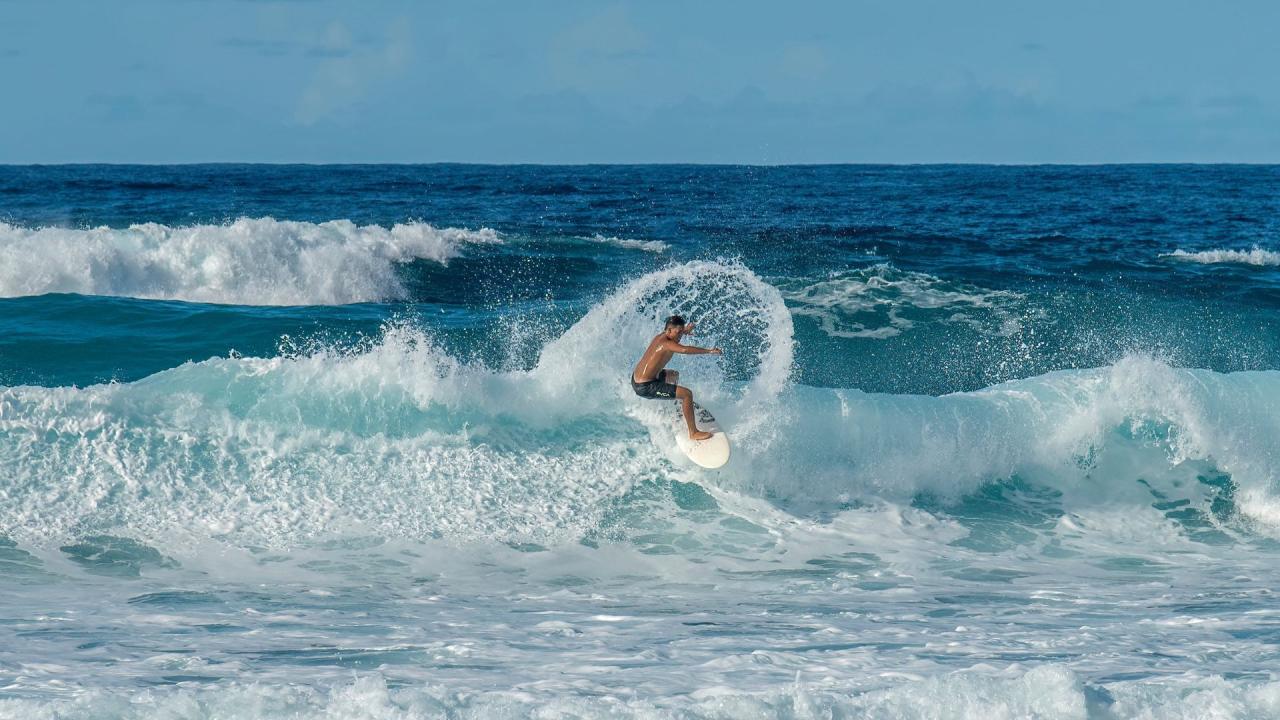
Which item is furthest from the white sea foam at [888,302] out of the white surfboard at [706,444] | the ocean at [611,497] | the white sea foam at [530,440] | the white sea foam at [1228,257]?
the white sea foam at [1228,257]

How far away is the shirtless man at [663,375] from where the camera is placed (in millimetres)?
10984

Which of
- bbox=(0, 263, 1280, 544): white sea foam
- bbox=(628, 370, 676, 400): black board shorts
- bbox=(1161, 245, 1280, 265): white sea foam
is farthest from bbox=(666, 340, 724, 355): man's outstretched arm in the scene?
bbox=(1161, 245, 1280, 265): white sea foam

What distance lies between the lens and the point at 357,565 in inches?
388

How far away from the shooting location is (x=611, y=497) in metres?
11.5

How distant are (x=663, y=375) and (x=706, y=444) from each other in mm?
859

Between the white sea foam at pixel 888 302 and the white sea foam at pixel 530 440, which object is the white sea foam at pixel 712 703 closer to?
the white sea foam at pixel 530 440

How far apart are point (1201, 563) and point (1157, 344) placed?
1121 centimetres

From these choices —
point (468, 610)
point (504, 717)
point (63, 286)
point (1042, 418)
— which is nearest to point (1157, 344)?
point (1042, 418)

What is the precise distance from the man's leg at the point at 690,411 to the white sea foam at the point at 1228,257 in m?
21.3

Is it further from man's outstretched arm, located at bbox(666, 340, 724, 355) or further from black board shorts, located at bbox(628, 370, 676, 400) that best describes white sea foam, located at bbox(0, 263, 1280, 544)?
man's outstretched arm, located at bbox(666, 340, 724, 355)

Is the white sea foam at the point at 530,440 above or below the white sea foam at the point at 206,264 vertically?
below

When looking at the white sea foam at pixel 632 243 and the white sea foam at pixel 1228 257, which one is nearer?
the white sea foam at pixel 1228 257

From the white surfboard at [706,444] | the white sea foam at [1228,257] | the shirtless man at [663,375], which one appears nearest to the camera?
the shirtless man at [663,375]

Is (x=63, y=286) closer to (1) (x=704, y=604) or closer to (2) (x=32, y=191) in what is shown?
(1) (x=704, y=604)
